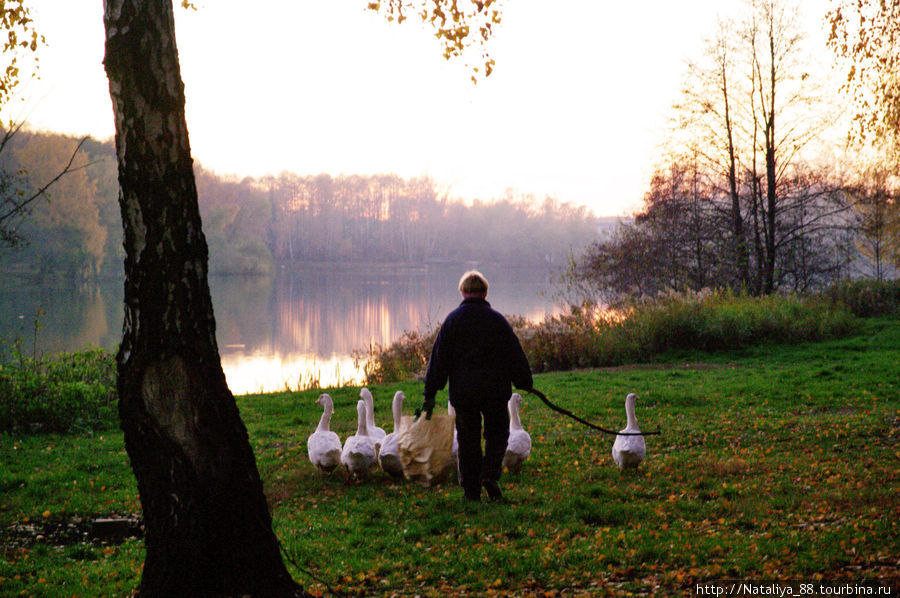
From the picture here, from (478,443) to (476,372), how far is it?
75 centimetres

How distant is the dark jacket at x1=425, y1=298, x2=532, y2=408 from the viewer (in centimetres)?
696

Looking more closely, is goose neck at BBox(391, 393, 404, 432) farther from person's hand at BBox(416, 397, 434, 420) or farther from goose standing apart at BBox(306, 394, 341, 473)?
person's hand at BBox(416, 397, 434, 420)

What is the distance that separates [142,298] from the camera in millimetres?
4438

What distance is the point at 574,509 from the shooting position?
6910 mm

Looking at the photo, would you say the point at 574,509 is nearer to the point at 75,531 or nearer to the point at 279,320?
the point at 75,531

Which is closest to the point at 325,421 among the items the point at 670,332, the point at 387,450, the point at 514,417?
the point at 387,450

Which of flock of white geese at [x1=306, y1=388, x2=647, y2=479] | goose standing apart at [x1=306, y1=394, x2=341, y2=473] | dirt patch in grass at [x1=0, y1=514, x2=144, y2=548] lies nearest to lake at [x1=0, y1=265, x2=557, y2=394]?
dirt patch in grass at [x1=0, y1=514, x2=144, y2=548]

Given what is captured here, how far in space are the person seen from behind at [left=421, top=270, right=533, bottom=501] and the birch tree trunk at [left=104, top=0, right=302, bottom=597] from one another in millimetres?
2781

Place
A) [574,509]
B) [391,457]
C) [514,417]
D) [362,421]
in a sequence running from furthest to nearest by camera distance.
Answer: [514,417]
[362,421]
[391,457]
[574,509]

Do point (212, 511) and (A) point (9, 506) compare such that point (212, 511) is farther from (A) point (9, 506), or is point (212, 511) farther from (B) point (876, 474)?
(B) point (876, 474)

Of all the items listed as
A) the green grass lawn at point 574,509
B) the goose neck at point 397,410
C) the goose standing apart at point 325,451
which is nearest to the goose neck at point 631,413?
the green grass lawn at point 574,509

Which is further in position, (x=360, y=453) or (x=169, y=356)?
(x=360, y=453)

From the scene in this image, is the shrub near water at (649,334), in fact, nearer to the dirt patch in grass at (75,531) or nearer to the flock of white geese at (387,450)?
the flock of white geese at (387,450)

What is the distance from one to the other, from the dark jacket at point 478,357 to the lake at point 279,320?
945 cm
